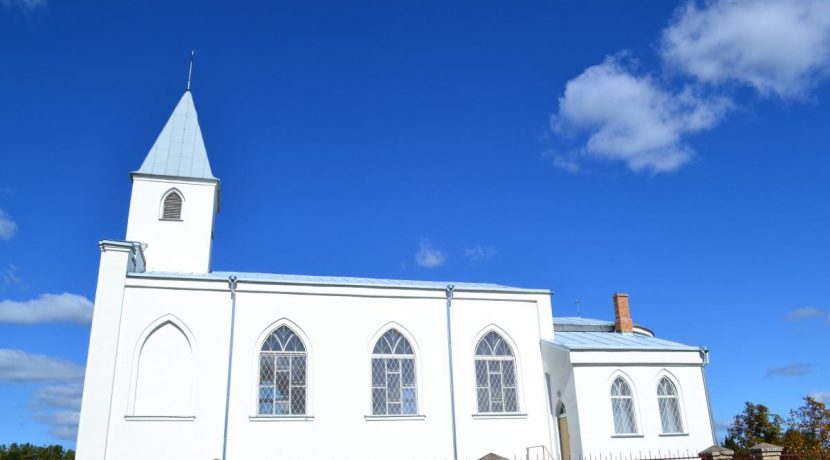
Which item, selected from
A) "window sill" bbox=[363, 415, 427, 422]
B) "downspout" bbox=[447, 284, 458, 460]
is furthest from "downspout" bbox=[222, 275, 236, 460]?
"downspout" bbox=[447, 284, 458, 460]

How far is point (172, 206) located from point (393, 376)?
32.6 feet

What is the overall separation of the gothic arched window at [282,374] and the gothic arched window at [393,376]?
87.9 inches

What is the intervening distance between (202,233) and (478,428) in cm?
1138

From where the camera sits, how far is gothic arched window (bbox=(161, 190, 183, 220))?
2308cm

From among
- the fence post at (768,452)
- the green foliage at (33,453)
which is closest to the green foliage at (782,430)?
the fence post at (768,452)

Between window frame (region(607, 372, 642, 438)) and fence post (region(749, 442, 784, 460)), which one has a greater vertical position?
window frame (region(607, 372, 642, 438))

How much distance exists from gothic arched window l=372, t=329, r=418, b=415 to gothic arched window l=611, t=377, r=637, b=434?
6.35 metres

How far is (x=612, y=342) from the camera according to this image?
2273 centimetres

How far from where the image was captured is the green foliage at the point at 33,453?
146 ft

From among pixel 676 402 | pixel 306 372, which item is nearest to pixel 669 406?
pixel 676 402

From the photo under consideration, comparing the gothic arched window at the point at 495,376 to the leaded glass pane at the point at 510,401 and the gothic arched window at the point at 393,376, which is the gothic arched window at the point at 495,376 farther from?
the gothic arched window at the point at 393,376

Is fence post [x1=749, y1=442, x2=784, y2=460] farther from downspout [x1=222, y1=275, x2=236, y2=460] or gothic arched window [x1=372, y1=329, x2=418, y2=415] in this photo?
downspout [x1=222, y1=275, x2=236, y2=460]

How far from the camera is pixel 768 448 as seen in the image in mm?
15031

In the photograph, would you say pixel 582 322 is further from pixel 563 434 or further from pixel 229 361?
pixel 229 361
